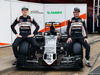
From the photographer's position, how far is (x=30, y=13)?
11547 mm

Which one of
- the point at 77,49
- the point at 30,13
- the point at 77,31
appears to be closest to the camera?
the point at 77,49

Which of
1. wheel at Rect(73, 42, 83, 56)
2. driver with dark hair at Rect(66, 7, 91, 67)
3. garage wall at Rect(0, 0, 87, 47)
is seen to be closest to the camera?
wheel at Rect(73, 42, 83, 56)

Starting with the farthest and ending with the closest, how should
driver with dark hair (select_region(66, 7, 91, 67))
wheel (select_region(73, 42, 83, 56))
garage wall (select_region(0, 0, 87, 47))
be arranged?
garage wall (select_region(0, 0, 87, 47)) < driver with dark hair (select_region(66, 7, 91, 67)) < wheel (select_region(73, 42, 83, 56))

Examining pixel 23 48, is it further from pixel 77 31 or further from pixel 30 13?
pixel 30 13

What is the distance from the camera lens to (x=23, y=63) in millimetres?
5367

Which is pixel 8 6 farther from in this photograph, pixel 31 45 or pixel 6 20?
pixel 31 45

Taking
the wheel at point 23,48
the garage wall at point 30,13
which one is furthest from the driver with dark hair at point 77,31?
the garage wall at point 30,13

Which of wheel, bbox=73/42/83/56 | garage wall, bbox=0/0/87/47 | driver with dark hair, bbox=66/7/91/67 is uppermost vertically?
garage wall, bbox=0/0/87/47

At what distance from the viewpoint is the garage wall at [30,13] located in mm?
9695

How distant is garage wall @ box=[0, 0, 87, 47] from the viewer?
382 inches

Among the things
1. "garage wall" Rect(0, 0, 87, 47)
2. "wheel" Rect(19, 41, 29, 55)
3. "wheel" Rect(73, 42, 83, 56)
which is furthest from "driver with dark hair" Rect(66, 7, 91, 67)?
"garage wall" Rect(0, 0, 87, 47)

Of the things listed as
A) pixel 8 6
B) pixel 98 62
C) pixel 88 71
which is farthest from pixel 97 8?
pixel 88 71

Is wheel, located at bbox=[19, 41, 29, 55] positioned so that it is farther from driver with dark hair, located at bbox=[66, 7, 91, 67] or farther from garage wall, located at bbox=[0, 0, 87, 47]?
garage wall, located at bbox=[0, 0, 87, 47]

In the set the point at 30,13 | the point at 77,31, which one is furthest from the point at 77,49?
the point at 30,13
